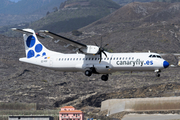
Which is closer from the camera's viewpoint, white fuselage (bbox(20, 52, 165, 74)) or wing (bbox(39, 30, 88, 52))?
white fuselage (bbox(20, 52, 165, 74))

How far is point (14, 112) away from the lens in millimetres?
151875

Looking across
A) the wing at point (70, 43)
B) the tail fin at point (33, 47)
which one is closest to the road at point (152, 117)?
the tail fin at point (33, 47)

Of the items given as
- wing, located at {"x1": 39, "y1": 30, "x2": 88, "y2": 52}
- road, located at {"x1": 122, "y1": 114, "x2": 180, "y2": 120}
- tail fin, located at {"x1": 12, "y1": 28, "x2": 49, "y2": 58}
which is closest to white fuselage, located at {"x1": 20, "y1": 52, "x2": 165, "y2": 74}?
wing, located at {"x1": 39, "y1": 30, "x2": 88, "y2": 52}

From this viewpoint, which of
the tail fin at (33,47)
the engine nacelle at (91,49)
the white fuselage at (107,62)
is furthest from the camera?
the tail fin at (33,47)

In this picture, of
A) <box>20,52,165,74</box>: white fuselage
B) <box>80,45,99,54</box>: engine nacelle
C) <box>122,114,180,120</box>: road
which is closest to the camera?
<box>20,52,165,74</box>: white fuselage

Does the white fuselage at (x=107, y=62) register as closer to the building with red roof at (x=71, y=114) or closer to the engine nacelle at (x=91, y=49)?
the engine nacelle at (x=91, y=49)

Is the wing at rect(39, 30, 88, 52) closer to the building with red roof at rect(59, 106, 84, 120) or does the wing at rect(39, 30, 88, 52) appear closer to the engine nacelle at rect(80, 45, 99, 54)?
the engine nacelle at rect(80, 45, 99, 54)

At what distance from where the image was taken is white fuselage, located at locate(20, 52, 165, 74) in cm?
5306

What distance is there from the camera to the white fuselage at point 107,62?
53.1 meters

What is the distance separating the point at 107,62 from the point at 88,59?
3309 millimetres

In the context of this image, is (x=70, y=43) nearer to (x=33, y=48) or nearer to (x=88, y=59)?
(x=88, y=59)

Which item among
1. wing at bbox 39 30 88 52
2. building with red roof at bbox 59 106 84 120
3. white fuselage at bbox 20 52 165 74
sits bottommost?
building with red roof at bbox 59 106 84 120

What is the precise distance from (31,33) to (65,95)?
122729 millimetres

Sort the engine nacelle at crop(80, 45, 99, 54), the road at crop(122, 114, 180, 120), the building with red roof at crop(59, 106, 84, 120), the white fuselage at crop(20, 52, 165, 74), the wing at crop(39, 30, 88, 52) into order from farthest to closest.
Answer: the building with red roof at crop(59, 106, 84, 120), the road at crop(122, 114, 180, 120), the engine nacelle at crop(80, 45, 99, 54), the wing at crop(39, 30, 88, 52), the white fuselage at crop(20, 52, 165, 74)
